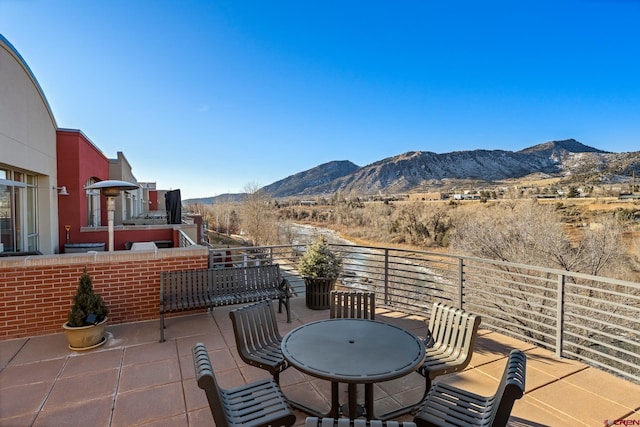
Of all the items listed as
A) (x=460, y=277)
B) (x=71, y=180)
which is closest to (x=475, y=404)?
(x=460, y=277)

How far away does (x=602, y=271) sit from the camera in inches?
457

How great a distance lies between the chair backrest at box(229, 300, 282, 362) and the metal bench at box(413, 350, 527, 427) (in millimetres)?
1424

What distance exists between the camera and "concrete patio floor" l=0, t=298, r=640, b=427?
8.27 ft

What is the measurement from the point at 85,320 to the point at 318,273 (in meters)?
3.16

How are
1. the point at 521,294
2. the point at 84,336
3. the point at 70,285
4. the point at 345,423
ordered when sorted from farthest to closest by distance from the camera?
the point at 521,294 < the point at 70,285 < the point at 84,336 < the point at 345,423

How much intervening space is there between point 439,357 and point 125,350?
343cm

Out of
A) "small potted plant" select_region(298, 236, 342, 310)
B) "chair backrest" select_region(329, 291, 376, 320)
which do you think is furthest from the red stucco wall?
"chair backrest" select_region(329, 291, 376, 320)

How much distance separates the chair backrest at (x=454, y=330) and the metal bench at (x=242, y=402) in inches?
58.6

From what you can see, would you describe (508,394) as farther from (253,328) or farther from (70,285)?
(70,285)

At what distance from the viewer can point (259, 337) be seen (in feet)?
9.43

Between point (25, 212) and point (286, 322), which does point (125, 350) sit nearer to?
point (286, 322)

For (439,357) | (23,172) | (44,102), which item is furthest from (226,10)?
(439,357)

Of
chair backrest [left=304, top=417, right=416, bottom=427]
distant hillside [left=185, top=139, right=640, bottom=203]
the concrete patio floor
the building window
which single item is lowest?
the concrete patio floor

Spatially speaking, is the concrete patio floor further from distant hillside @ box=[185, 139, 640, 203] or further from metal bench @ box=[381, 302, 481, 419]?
distant hillside @ box=[185, 139, 640, 203]
